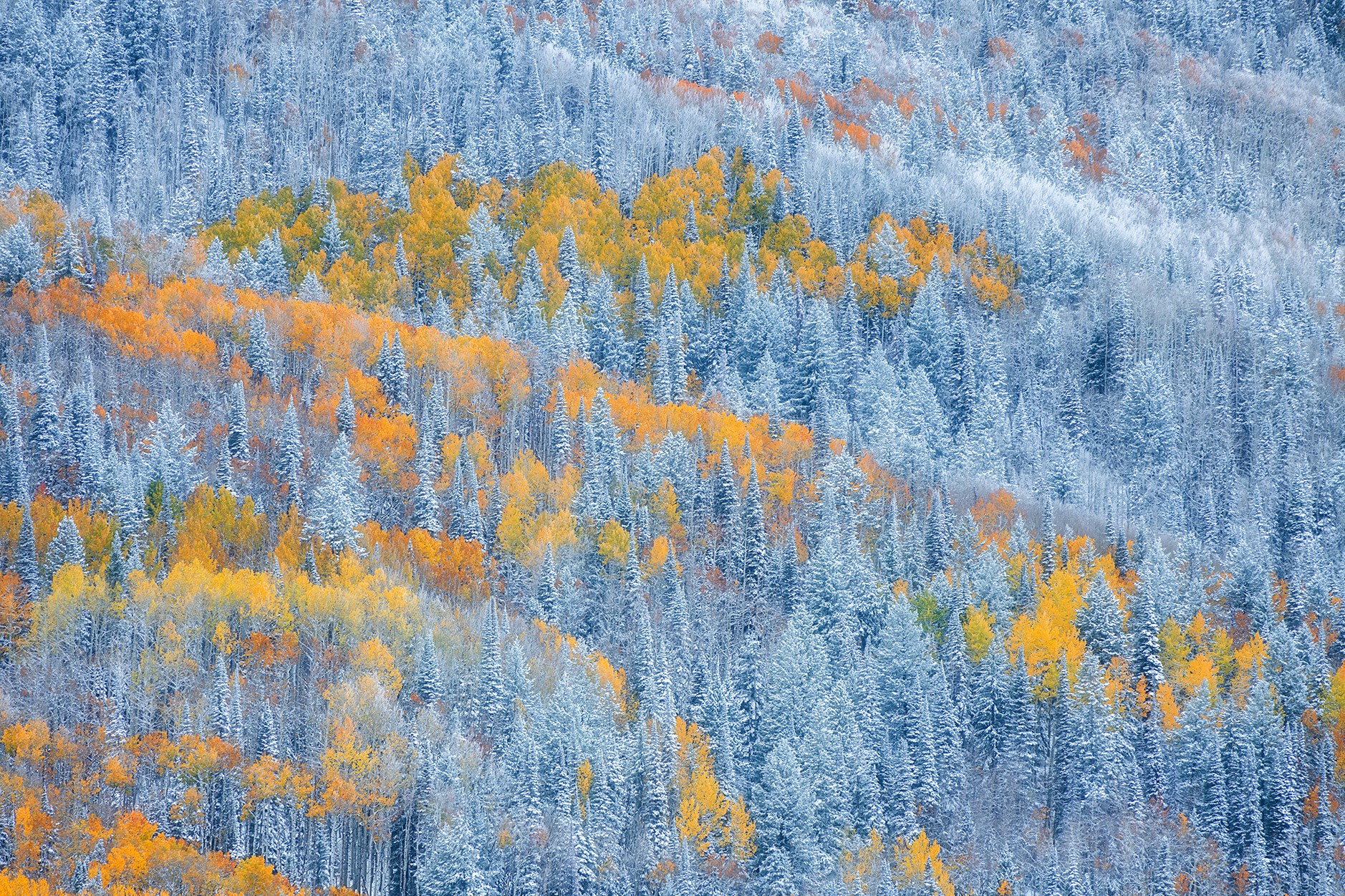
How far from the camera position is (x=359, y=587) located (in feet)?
279

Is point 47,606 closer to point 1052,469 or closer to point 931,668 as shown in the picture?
point 931,668

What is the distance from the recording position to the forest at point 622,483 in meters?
73.6

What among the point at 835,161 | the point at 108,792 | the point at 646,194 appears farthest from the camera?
the point at 835,161

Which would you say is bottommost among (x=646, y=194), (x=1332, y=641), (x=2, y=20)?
(x=1332, y=641)

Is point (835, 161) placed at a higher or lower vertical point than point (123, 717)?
higher

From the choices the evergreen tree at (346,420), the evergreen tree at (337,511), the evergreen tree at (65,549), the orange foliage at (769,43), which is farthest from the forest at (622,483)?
the orange foliage at (769,43)

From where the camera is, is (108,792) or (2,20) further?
(2,20)

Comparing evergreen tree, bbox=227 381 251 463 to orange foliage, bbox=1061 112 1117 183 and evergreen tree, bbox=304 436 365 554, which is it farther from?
orange foliage, bbox=1061 112 1117 183

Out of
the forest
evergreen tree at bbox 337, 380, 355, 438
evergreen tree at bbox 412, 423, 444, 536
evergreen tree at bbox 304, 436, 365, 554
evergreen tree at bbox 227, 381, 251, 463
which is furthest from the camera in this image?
evergreen tree at bbox 337, 380, 355, 438

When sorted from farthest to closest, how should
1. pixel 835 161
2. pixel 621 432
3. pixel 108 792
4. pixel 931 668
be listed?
pixel 835 161 → pixel 621 432 → pixel 931 668 → pixel 108 792

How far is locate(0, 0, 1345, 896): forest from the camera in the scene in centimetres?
7362

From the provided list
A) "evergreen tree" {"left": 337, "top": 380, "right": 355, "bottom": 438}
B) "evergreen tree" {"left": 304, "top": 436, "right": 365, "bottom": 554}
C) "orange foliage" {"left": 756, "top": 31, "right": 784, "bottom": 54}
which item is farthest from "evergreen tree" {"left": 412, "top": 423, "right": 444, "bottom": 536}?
"orange foliage" {"left": 756, "top": 31, "right": 784, "bottom": 54}

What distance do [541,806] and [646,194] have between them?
8672 centimetres

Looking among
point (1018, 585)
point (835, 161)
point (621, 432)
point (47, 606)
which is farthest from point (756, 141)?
point (47, 606)
